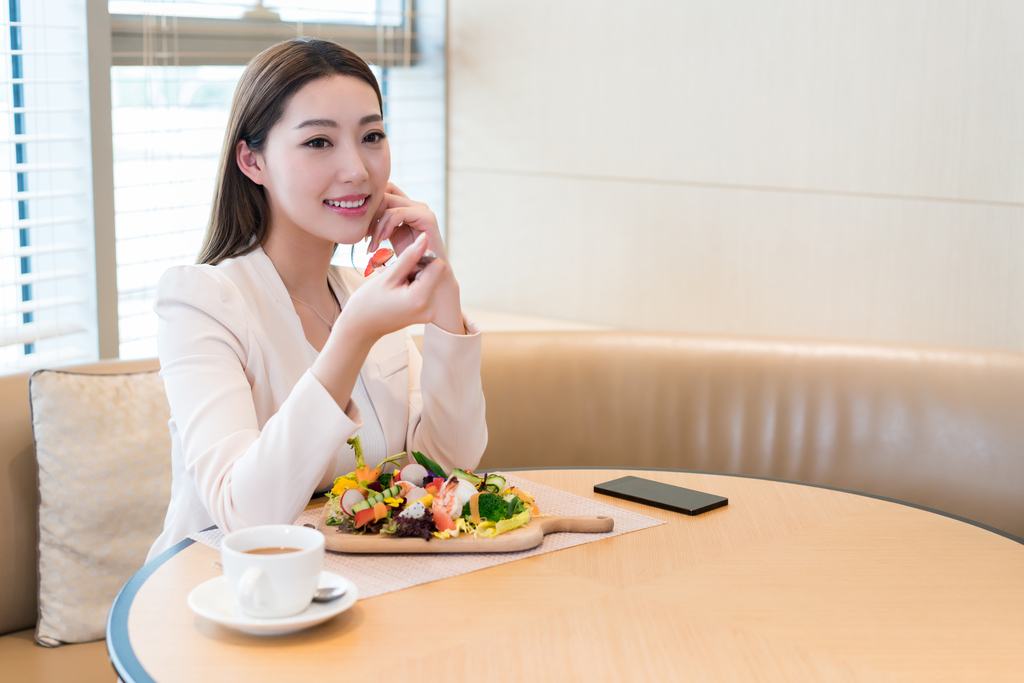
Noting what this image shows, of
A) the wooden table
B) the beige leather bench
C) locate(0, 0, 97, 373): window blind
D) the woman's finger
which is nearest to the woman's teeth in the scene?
the woman's finger

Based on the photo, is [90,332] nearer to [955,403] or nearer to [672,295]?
[672,295]

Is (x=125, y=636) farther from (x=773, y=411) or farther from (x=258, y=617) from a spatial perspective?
(x=773, y=411)

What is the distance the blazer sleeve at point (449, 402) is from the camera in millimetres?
1537

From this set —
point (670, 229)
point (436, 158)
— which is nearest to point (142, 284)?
point (436, 158)

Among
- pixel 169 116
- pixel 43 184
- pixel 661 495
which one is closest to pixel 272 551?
pixel 661 495

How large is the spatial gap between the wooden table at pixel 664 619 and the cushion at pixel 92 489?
714 millimetres

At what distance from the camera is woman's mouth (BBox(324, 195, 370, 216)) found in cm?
147

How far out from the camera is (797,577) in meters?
1.12

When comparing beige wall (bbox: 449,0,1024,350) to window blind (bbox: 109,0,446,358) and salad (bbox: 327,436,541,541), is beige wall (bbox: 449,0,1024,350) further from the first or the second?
salad (bbox: 327,436,541,541)

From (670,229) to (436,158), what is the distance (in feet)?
3.07

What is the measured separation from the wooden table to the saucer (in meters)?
0.02

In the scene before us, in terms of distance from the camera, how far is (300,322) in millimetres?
1496

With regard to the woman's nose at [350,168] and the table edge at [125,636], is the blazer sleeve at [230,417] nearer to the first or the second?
the table edge at [125,636]

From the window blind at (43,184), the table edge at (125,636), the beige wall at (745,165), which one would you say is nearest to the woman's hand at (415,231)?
the table edge at (125,636)
